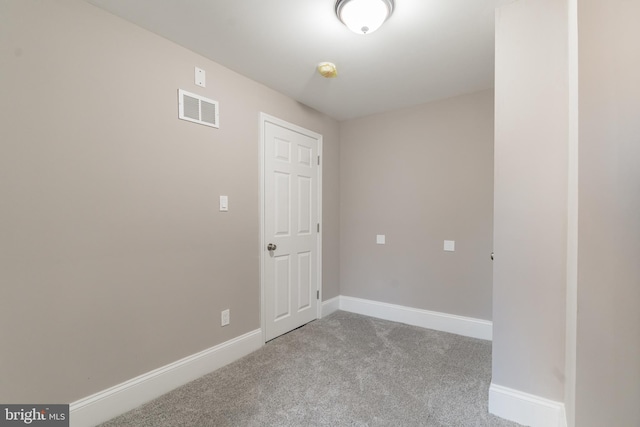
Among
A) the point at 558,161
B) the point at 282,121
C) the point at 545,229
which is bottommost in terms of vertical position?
the point at 545,229

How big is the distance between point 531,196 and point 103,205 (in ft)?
7.97

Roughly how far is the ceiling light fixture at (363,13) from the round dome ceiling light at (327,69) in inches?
22.1

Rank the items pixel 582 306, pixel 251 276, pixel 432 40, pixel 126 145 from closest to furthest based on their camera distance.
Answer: pixel 582 306, pixel 126 145, pixel 432 40, pixel 251 276

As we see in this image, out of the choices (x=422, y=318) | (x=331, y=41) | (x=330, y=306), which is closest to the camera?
(x=331, y=41)

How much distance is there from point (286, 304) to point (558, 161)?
2.42 meters

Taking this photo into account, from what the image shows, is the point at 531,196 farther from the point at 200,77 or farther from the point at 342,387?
the point at 200,77

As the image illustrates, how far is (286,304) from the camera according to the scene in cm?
285

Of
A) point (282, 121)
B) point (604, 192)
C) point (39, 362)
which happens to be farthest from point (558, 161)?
point (39, 362)

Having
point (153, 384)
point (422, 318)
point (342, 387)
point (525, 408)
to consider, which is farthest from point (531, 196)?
point (153, 384)

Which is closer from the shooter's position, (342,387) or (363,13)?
(363,13)

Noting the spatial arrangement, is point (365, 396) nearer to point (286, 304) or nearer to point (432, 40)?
point (286, 304)

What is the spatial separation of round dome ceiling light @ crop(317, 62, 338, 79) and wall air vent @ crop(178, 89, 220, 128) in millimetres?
873
